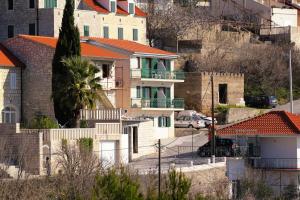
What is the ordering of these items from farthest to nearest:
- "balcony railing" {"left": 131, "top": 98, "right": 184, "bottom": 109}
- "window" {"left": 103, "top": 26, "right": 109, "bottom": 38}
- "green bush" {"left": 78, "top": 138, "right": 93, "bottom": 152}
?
"window" {"left": 103, "top": 26, "right": 109, "bottom": 38}, "balcony railing" {"left": 131, "top": 98, "right": 184, "bottom": 109}, "green bush" {"left": 78, "top": 138, "right": 93, "bottom": 152}

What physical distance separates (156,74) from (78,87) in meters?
13.5

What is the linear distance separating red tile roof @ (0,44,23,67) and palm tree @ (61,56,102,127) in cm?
445

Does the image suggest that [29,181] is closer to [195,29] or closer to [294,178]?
[294,178]

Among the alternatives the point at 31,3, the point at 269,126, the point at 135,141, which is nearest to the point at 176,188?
the point at 269,126

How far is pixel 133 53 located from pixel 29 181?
26.9 metres

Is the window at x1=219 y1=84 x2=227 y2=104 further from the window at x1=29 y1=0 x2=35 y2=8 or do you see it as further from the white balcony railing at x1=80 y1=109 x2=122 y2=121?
the white balcony railing at x1=80 y1=109 x2=122 y2=121

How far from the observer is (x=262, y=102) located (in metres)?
99.5

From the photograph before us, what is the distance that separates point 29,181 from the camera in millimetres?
61156

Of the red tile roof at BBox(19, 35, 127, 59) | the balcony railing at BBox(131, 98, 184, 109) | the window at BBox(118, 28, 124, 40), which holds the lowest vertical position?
the balcony railing at BBox(131, 98, 184, 109)

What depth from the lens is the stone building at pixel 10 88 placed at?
3140 inches

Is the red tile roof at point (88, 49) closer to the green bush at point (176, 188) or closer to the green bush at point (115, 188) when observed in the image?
the green bush at point (176, 188)

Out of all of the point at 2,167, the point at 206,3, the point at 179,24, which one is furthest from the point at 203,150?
the point at 206,3

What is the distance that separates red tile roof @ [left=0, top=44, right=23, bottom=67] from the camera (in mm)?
79688

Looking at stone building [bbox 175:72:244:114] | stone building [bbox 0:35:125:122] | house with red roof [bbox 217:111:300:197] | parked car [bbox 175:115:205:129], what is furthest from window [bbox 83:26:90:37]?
house with red roof [bbox 217:111:300:197]
